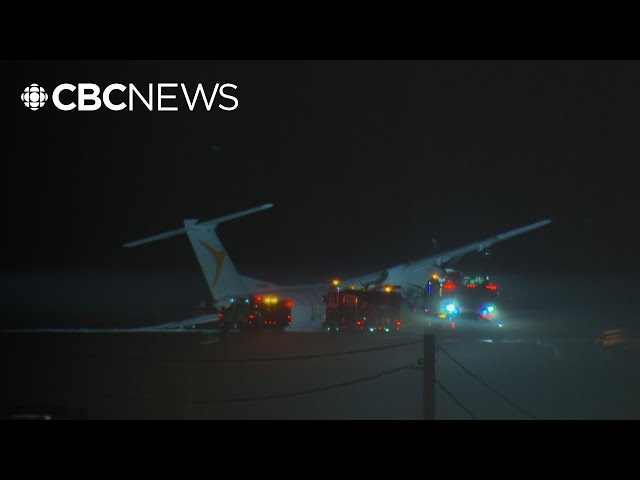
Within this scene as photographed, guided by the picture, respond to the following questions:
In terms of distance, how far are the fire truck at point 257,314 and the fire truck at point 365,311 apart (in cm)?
246

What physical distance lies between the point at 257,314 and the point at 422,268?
353 inches

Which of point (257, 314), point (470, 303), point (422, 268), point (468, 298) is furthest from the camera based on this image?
point (422, 268)

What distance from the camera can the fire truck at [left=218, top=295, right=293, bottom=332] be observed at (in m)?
35.3

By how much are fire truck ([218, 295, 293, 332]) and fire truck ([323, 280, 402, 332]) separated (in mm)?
2456

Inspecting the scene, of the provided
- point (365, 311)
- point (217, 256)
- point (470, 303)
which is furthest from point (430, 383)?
point (217, 256)

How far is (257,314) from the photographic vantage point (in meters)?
35.5

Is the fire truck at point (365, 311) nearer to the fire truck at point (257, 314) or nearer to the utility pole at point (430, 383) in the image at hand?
the fire truck at point (257, 314)

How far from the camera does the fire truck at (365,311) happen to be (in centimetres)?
3419

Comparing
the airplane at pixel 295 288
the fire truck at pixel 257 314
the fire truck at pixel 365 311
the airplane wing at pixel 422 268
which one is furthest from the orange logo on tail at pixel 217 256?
the fire truck at pixel 365 311

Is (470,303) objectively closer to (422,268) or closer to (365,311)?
(365,311)

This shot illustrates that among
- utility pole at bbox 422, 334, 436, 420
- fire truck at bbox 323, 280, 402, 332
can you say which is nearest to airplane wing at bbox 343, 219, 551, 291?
fire truck at bbox 323, 280, 402, 332

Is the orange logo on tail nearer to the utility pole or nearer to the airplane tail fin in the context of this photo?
the airplane tail fin

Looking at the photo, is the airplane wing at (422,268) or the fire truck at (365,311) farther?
the airplane wing at (422,268)
